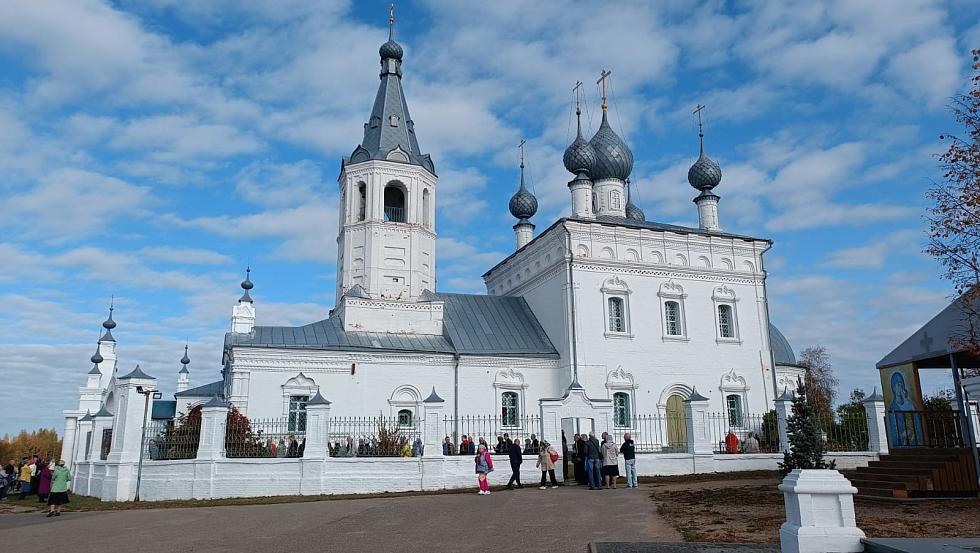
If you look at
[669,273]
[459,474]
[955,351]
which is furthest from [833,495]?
[669,273]

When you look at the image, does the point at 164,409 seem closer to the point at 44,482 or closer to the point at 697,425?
the point at 44,482

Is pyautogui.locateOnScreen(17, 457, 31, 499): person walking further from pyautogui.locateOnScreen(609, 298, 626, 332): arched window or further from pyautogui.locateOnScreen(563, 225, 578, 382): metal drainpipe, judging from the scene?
pyautogui.locateOnScreen(609, 298, 626, 332): arched window

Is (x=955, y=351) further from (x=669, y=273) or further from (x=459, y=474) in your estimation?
(x=669, y=273)

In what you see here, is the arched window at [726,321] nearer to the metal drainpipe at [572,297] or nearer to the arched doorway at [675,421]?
the arched doorway at [675,421]

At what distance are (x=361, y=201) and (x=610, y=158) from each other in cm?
951

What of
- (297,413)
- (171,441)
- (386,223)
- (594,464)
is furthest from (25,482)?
(594,464)

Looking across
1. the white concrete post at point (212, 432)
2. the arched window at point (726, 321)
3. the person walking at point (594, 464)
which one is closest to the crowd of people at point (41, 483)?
the white concrete post at point (212, 432)

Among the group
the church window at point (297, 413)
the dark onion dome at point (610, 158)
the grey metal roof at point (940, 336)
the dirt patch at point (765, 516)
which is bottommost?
the dirt patch at point (765, 516)

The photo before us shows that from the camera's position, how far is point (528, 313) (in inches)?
1011

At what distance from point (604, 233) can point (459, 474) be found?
417 inches

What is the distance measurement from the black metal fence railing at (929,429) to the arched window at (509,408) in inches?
449

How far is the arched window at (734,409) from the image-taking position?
24.3m

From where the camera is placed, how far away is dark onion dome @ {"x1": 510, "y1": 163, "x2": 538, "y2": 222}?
30.2 m

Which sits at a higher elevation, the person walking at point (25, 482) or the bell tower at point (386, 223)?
the bell tower at point (386, 223)
